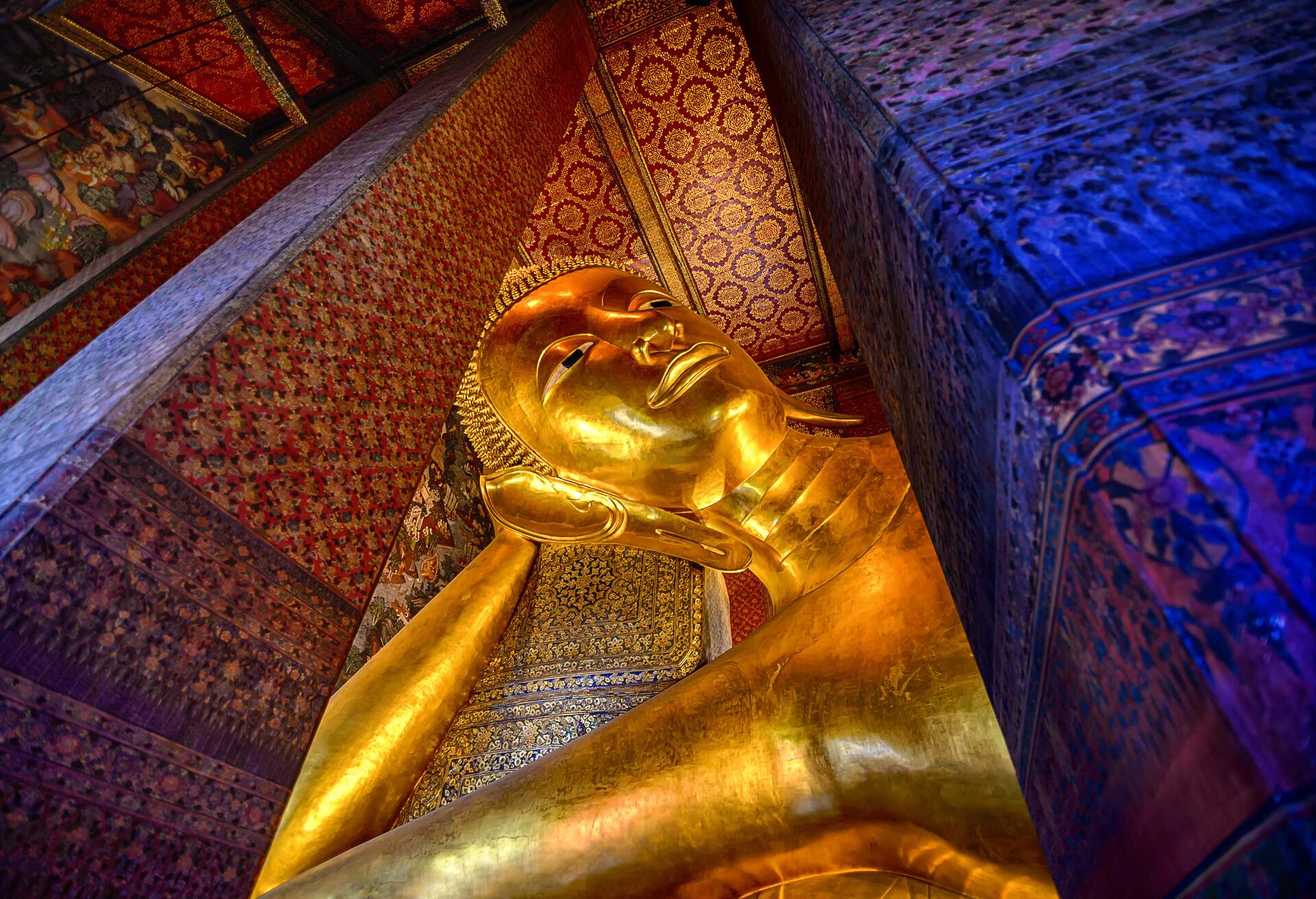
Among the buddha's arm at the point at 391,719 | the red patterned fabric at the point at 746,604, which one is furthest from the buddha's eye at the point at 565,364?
the red patterned fabric at the point at 746,604

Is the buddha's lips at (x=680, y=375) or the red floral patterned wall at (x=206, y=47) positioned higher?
the red floral patterned wall at (x=206, y=47)

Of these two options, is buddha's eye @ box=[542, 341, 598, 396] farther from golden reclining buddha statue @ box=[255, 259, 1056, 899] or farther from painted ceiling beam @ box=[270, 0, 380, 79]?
painted ceiling beam @ box=[270, 0, 380, 79]

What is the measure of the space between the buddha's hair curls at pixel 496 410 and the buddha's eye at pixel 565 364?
8.6 inches

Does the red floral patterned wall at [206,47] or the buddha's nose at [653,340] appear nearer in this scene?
the buddha's nose at [653,340]

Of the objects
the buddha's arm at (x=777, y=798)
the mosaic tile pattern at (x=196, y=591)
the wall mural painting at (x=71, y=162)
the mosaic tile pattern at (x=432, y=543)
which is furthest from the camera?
the mosaic tile pattern at (x=432, y=543)

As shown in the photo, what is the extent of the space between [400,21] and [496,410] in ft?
6.06

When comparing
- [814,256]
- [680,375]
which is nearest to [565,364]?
[680,375]

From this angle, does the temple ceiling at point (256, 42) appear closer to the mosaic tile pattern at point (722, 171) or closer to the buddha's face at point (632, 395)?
the mosaic tile pattern at point (722, 171)

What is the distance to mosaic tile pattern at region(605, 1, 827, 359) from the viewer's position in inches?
125

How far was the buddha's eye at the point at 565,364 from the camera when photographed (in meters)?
2.25

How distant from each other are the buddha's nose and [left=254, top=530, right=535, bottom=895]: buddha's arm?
1120 mm

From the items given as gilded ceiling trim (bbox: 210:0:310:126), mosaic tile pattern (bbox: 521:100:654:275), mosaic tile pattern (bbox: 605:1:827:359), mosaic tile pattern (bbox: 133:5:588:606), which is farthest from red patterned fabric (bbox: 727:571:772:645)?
gilded ceiling trim (bbox: 210:0:310:126)

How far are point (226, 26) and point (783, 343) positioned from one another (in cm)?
305

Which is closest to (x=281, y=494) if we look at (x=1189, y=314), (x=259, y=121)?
(x=1189, y=314)
